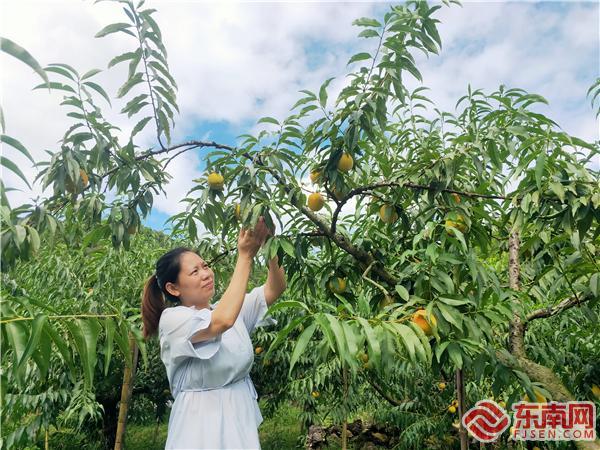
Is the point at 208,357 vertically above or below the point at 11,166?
below

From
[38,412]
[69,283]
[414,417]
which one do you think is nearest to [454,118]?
[69,283]

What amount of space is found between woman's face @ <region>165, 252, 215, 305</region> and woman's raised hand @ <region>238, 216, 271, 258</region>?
5.7 inches

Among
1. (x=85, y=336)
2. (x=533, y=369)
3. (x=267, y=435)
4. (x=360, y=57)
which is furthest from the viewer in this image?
(x=267, y=435)

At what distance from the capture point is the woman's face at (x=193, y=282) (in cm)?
148

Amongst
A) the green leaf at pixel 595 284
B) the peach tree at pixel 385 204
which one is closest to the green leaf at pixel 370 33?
the peach tree at pixel 385 204

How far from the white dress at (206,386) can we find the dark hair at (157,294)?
6.7 inches

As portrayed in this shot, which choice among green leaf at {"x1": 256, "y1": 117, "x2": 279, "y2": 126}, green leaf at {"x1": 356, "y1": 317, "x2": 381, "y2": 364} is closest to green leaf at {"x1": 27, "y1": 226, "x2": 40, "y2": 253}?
green leaf at {"x1": 256, "y1": 117, "x2": 279, "y2": 126}

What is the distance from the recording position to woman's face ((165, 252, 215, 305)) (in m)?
1.48

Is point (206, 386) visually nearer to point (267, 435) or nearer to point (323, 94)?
point (323, 94)

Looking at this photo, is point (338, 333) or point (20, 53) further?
point (338, 333)

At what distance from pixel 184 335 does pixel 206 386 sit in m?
0.17

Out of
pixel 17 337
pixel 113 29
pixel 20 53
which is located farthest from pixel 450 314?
pixel 113 29

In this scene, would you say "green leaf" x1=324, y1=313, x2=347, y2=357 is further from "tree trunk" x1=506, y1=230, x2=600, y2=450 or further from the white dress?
"tree trunk" x1=506, y1=230, x2=600, y2=450

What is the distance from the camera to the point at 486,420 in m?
2.40
